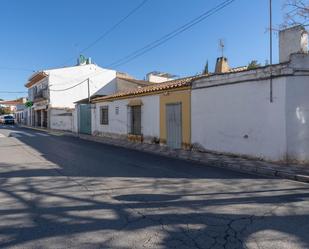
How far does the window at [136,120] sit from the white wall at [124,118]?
0.59m

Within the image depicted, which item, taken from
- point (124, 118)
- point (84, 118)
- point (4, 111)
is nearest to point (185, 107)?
point (124, 118)

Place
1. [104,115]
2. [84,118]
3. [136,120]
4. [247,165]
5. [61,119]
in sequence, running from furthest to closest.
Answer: [61,119], [84,118], [104,115], [136,120], [247,165]

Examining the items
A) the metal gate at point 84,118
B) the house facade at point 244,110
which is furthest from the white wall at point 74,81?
the house facade at point 244,110

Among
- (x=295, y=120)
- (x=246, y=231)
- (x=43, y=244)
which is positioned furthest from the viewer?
(x=295, y=120)

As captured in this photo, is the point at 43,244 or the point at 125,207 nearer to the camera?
the point at 43,244

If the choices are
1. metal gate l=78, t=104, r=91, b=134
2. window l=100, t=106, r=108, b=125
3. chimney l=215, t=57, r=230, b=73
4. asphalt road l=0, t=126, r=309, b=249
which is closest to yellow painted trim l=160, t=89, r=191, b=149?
chimney l=215, t=57, r=230, b=73

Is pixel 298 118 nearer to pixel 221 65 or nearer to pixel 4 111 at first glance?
pixel 221 65

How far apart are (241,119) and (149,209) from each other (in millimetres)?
7723

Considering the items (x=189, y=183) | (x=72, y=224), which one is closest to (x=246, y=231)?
(x=72, y=224)

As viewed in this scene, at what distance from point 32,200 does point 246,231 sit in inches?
158

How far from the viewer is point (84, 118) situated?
2927 cm

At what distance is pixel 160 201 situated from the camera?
646 cm

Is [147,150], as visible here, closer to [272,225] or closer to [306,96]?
[306,96]

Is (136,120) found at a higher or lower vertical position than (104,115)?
lower
